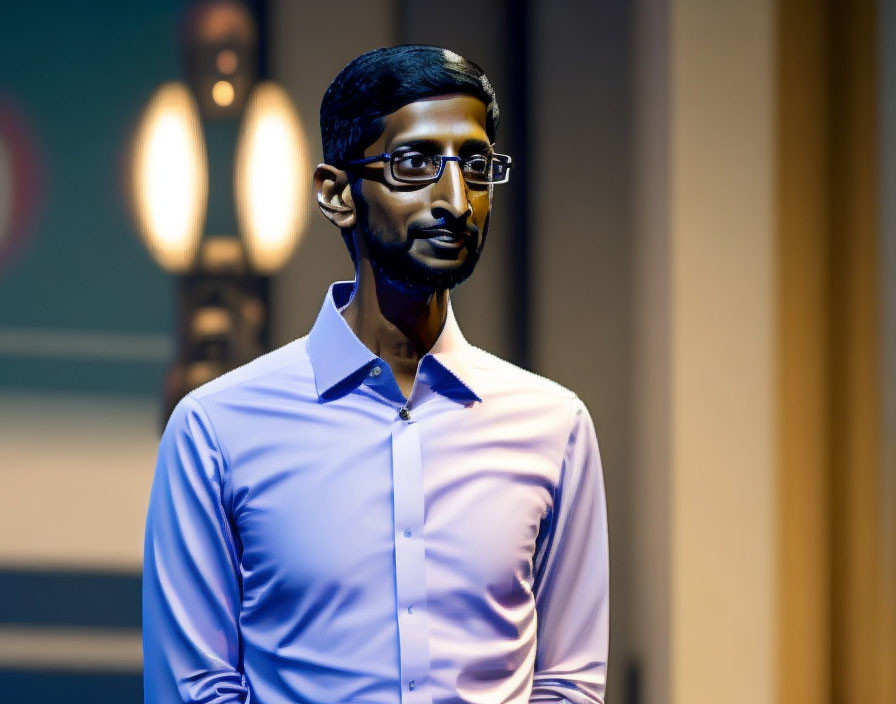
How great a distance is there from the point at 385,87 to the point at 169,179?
1.52 metres

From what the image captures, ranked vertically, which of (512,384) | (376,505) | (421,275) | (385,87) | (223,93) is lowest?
(376,505)

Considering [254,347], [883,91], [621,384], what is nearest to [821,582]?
[621,384]

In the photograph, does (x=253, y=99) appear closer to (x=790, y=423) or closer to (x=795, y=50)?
(x=795, y=50)

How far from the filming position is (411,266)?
1298 mm

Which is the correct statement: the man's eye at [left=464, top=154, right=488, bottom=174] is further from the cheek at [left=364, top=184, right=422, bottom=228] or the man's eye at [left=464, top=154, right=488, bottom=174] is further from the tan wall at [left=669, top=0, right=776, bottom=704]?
the tan wall at [left=669, top=0, right=776, bottom=704]

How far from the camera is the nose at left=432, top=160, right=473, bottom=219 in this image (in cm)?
127

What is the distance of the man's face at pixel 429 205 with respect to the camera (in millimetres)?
1282

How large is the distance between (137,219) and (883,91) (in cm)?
183

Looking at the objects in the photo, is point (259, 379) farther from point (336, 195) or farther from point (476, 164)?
point (476, 164)

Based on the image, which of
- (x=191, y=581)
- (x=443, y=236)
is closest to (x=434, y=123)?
(x=443, y=236)

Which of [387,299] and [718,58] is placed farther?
[718,58]

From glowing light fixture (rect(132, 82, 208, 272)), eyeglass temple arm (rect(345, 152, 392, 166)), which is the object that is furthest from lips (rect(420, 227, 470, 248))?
glowing light fixture (rect(132, 82, 208, 272))

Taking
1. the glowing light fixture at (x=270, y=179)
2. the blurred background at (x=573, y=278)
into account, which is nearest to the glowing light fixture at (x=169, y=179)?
the blurred background at (x=573, y=278)

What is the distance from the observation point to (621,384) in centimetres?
274
